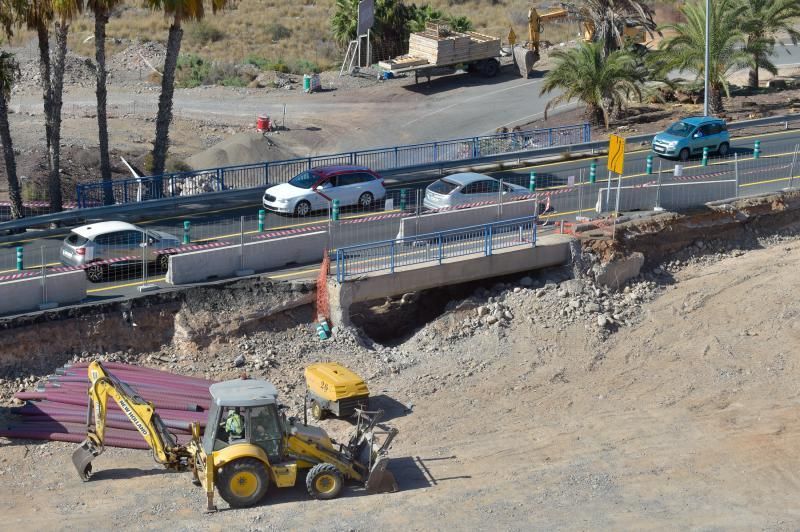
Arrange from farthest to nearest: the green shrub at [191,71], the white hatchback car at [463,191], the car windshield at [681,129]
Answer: the green shrub at [191,71]
the car windshield at [681,129]
the white hatchback car at [463,191]

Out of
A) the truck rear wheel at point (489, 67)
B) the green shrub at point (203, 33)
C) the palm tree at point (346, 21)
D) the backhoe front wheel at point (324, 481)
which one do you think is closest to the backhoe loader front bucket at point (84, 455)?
the backhoe front wheel at point (324, 481)

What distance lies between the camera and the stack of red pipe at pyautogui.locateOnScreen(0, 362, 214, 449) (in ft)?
75.6

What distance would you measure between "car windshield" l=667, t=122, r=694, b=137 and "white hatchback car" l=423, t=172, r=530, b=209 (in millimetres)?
8294

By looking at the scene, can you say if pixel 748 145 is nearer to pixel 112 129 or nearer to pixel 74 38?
pixel 112 129

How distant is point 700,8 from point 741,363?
23.2 m

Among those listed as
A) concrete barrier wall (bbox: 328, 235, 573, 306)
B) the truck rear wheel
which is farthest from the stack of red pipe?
the truck rear wheel

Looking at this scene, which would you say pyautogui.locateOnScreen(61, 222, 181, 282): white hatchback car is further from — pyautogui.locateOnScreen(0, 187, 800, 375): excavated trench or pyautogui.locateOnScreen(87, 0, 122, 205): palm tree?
pyautogui.locateOnScreen(87, 0, 122, 205): palm tree

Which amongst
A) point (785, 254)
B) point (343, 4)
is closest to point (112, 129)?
point (343, 4)

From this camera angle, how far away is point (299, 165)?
3844 centimetres

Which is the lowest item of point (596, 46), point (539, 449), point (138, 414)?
point (539, 449)

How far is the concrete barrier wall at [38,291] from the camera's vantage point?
25.3 m

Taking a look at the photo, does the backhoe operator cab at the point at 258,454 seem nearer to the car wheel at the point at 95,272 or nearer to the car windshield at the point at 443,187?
the car wheel at the point at 95,272

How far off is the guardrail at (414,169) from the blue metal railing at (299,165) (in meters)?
0.47

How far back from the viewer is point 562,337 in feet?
92.8
